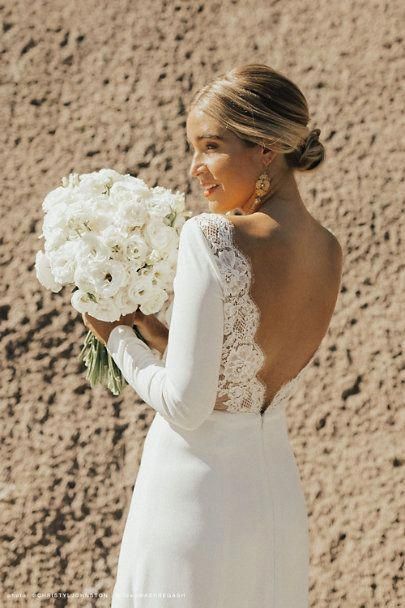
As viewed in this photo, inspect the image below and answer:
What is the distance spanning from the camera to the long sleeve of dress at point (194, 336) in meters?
1.92

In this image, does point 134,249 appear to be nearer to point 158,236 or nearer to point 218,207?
point 158,236

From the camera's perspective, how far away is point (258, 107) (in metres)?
2.04

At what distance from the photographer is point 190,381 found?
1.93 m

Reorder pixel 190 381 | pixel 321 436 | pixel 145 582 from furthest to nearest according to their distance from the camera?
pixel 321 436, pixel 145 582, pixel 190 381

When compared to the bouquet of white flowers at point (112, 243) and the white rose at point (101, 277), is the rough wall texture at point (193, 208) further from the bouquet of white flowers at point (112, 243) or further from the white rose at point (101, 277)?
the white rose at point (101, 277)

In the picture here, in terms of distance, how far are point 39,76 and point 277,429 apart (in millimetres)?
2434

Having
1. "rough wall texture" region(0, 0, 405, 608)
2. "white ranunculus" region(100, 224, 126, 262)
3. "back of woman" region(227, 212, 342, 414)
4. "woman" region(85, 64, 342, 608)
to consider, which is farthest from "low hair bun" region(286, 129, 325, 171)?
"rough wall texture" region(0, 0, 405, 608)

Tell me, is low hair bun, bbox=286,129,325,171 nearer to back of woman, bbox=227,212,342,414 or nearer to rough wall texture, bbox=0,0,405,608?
back of woman, bbox=227,212,342,414

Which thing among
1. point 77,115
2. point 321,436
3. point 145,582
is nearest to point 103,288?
point 145,582

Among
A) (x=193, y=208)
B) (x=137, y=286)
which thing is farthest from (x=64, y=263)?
(x=193, y=208)

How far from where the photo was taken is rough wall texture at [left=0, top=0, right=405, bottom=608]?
3.43m

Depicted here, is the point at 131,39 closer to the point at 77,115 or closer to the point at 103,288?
the point at 77,115

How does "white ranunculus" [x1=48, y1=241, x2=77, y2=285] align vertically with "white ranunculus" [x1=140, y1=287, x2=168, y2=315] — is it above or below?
above

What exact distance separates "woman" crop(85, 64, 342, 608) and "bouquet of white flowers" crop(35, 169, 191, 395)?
0.09 meters
